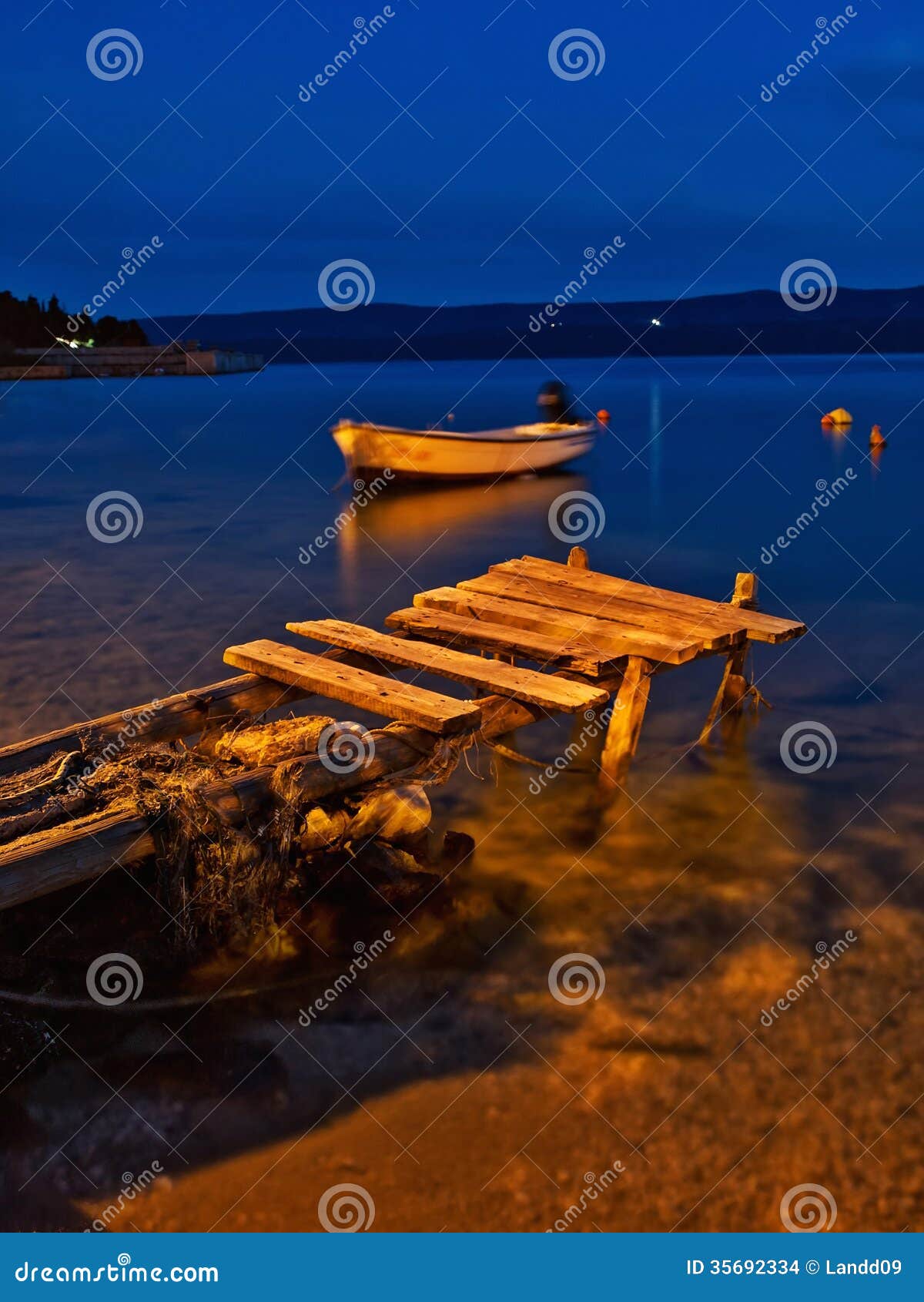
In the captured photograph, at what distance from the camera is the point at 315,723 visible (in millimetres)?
7586

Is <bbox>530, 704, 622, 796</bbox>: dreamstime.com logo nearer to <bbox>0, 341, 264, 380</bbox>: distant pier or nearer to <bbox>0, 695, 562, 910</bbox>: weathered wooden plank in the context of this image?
<bbox>0, 695, 562, 910</bbox>: weathered wooden plank

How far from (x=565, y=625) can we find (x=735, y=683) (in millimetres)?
2415

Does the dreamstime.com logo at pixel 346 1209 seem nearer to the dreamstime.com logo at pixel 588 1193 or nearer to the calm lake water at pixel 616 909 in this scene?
the calm lake water at pixel 616 909

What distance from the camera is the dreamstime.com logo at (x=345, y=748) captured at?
698cm

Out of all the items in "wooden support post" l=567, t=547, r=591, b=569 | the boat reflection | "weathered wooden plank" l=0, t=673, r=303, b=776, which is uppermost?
the boat reflection

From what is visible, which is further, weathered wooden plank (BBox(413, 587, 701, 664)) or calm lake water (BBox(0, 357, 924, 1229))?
weathered wooden plank (BBox(413, 587, 701, 664))

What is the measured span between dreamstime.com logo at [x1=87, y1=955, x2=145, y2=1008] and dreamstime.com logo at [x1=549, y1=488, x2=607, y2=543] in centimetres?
1583

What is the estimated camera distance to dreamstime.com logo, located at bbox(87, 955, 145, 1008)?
6.16 meters

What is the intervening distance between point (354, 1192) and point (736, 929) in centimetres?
310

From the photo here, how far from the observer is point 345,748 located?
7.09 metres

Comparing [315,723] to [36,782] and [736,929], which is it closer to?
[36,782]

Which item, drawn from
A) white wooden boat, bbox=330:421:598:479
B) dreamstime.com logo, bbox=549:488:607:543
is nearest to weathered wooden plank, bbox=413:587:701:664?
dreamstime.com logo, bbox=549:488:607:543

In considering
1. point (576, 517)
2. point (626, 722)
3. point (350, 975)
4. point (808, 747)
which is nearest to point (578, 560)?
point (626, 722)

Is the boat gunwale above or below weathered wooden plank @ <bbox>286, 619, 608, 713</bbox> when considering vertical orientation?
above
